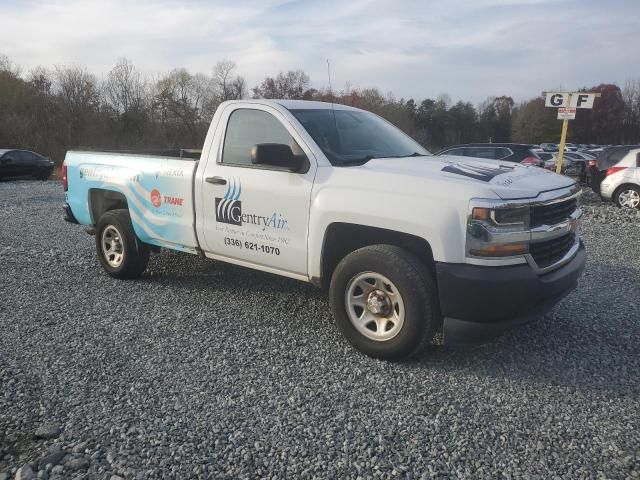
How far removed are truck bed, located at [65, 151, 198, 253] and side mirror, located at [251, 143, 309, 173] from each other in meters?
1.15

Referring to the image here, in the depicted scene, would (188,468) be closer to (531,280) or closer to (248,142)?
(531,280)

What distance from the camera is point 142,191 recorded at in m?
5.54

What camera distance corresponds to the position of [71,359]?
405 centimetres

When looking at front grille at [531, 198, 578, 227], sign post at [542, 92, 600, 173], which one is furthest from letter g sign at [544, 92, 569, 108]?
front grille at [531, 198, 578, 227]

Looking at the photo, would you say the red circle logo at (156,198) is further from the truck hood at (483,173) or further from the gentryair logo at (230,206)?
the truck hood at (483,173)

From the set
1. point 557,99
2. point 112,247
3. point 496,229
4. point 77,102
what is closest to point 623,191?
point 557,99

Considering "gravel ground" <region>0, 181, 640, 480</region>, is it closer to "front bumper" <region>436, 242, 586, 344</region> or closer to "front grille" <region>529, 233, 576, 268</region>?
"front bumper" <region>436, 242, 586, 344</region>

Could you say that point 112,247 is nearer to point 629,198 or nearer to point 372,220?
point 372,220

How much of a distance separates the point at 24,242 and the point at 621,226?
402 inches

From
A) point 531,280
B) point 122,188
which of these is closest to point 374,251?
point 531,280

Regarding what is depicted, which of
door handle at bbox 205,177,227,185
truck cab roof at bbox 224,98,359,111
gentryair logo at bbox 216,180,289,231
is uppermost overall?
truck cab roof at bbox 224,98,359,111

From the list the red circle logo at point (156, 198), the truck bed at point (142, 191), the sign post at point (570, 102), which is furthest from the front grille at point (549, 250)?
the sign post at point (570, 102)

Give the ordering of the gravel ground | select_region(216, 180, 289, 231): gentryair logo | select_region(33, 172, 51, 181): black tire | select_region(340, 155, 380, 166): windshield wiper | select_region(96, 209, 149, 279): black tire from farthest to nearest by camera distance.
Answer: select_region(33, 172, 51, 181): black tire, select_region(96, 209, 149, 279): black tire, select_region(216, 180, 289, 231): gentryair logo, select_region(340, 155, 380, 166): windshield wiper, the gravel ground

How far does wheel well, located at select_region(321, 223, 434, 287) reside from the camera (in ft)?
12.9
